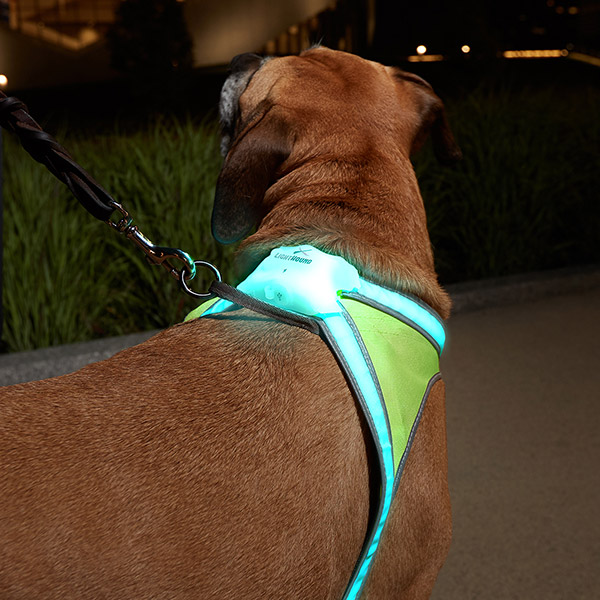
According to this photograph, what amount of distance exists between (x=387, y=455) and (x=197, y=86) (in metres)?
7.56

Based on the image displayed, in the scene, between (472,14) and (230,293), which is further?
(472,14)

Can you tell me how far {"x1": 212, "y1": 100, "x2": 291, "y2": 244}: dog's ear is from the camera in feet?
6.68

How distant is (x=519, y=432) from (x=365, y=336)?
2.92m

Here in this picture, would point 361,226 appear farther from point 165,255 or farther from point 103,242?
point 103,242

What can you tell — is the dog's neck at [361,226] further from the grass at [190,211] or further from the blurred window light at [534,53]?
the blurred window light at [534,53]

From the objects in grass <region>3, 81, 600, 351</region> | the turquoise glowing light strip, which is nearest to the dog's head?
the turquoise glowing light strip

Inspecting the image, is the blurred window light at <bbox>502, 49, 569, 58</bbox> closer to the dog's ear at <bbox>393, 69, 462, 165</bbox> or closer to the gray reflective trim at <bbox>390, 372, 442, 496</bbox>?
the dog's ear at <bbox>393, 69, 462, 165</bbox>

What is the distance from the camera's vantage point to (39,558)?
121cm

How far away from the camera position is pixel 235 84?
7.41 feet

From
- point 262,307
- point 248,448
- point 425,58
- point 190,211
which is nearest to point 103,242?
point 190,211

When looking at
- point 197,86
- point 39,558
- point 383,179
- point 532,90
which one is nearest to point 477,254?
point 532,90

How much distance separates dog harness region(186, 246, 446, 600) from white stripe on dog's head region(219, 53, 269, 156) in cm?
72

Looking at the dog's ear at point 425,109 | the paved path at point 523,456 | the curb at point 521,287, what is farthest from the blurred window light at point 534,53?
the dog's ear at point 425,109

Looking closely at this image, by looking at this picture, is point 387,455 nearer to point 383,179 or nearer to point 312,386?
point 312,386
